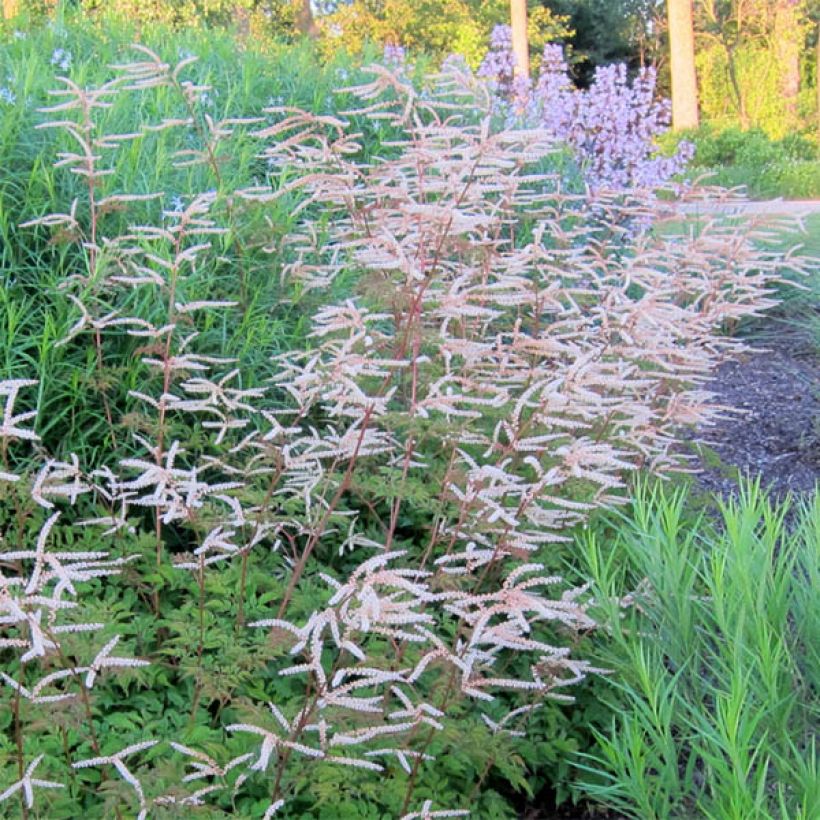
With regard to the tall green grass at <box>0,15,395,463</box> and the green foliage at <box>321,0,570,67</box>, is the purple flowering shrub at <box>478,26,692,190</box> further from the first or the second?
the green foliage at <box>321,0,570,67</box>

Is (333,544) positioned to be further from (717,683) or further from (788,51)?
(788,51)

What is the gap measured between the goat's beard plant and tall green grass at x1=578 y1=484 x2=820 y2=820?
17 cm

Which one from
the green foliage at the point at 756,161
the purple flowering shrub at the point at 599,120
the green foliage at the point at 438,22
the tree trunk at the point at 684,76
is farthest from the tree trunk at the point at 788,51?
the purple flowering shrub at the point at 599,120

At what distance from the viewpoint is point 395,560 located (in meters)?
2.79

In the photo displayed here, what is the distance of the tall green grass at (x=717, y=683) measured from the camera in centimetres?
186

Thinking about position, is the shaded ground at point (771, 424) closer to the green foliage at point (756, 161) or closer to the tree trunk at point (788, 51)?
the green foliage at point (756, 161)

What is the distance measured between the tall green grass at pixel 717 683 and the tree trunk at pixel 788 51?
1034 inches

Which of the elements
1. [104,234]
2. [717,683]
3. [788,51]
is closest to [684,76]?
[788,51]

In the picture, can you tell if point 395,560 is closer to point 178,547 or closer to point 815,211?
point 178,547

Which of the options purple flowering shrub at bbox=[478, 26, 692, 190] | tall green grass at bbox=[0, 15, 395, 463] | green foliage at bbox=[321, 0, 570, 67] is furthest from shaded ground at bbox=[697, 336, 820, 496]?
green foliage at bbox=[321, 0, 570, 67]

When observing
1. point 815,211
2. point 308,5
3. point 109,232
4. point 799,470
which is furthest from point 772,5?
point 109,232

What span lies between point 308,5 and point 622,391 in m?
16.9

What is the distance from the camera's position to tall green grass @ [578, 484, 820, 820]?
1860mm

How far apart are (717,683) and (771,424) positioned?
10.3 feet
